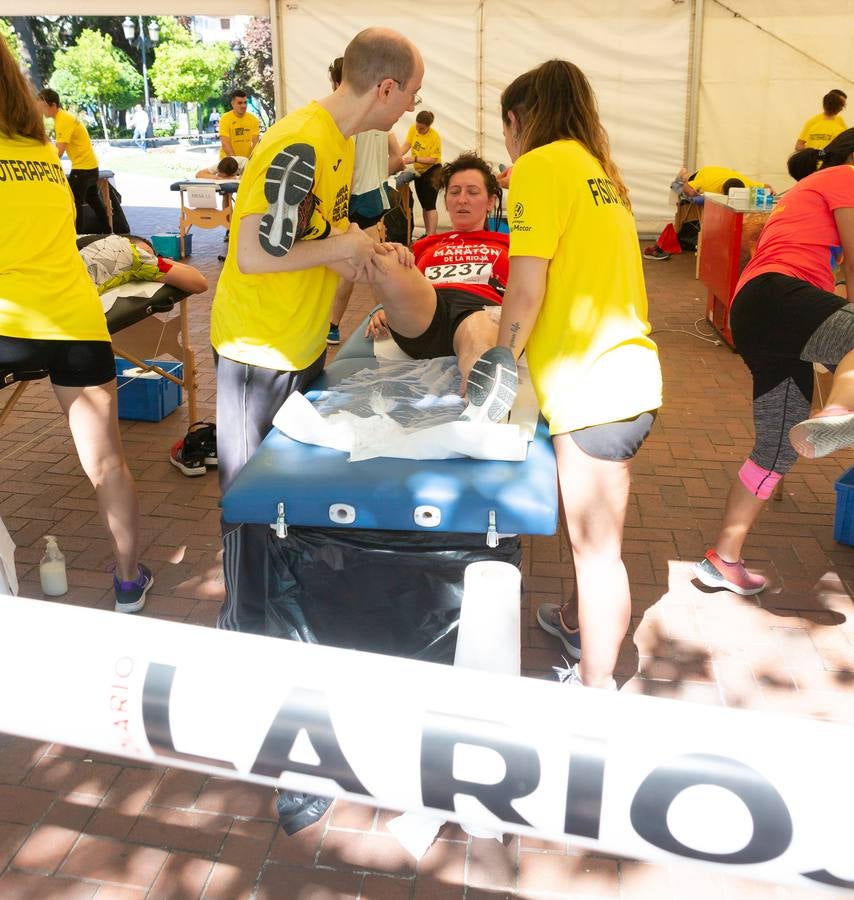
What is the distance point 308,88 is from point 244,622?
10.1m

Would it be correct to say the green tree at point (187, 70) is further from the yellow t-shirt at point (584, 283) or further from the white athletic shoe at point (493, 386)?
the yellow t-shirt at point (584, 283)

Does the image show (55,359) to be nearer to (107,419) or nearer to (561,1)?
(107,419)

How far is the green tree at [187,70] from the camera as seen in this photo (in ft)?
109

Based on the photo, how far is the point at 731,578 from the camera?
313 cm

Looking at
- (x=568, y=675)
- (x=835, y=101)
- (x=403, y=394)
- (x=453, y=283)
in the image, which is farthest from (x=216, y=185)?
(x=568, y=675)

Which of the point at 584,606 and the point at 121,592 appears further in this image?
the point at 121,592

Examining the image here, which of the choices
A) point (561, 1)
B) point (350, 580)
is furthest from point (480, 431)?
point (561, 1)

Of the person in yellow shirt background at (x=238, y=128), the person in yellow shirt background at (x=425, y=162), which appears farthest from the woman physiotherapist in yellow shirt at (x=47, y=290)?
the person in yellow shirt background at (x=238, y=128)

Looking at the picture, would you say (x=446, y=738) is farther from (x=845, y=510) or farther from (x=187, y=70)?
(x=187, y=70)

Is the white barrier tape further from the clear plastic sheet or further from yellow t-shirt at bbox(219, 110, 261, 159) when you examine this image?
yellow t-shirt at bbox(219, 110, 261, 159)

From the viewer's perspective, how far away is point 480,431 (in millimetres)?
2121

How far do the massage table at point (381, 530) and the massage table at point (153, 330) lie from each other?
168 centimetres

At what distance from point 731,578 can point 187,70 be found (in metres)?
35.1

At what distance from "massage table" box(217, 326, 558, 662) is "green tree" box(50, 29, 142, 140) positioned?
32.9m
